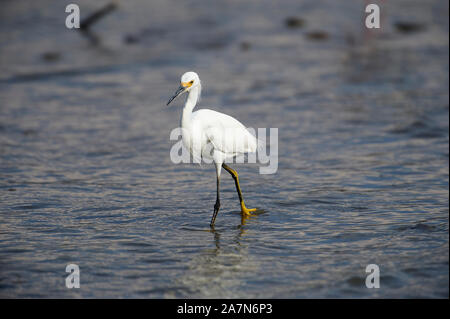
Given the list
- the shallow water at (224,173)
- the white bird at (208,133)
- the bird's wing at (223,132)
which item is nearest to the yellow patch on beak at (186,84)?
the white bird at (208,133)

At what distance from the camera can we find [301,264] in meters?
6.10

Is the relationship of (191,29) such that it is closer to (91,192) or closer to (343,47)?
(343,47)

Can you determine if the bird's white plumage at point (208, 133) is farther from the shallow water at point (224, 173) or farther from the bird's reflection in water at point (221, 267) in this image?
the bird's reflection in water at point (221, 267)

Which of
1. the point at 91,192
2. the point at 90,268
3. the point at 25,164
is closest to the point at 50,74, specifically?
the point at 25,164

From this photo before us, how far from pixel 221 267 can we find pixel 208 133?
165 cm

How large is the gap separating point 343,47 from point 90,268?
13.2 metres

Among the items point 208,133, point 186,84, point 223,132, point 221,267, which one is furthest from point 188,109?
point 221,267

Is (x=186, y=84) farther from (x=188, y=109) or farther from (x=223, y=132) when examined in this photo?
(x=223, y=132)

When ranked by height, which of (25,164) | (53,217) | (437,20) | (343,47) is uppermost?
(437,20)

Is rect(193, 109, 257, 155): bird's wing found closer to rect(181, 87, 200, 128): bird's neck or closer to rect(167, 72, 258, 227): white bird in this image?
rect(167, 72, 258, 227): white bird

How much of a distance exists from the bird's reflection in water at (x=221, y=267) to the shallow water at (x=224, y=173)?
20mm

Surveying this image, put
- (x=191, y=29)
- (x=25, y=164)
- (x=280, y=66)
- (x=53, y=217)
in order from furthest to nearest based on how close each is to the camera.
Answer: (x=191, y=29)
(x=280, y=66)
(x=25, y=164)
(x=53, y=217)

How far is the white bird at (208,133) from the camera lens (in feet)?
22.9

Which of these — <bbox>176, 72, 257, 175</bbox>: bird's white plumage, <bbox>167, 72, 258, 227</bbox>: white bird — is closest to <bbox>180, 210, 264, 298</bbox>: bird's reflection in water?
<bbox>167, 72, 258, 227</bbox>: white bird
